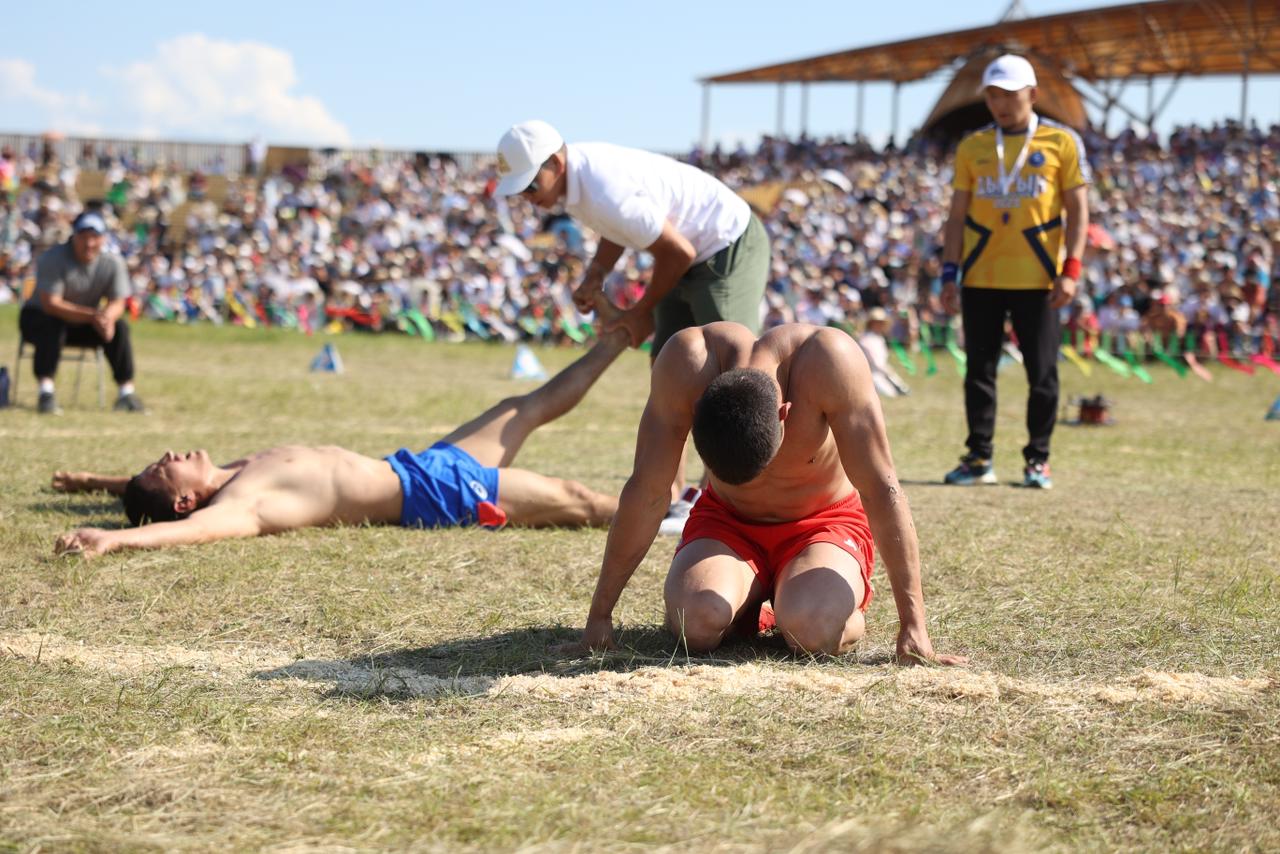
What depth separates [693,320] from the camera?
5750 mm

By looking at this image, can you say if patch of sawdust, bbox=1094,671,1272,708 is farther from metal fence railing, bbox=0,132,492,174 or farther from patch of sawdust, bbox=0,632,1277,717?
metal fence railing, bbox=0,132,492,174

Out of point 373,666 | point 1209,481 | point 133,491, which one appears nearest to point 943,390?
point 1209,481

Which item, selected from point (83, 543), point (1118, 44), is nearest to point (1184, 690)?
point (83, 543)

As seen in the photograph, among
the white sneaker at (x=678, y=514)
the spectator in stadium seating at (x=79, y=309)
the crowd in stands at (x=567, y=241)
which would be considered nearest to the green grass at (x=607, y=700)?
the white sneaker at (x=678, y=514)

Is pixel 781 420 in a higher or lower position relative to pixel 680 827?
higher

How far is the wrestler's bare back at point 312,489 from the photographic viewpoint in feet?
17.2

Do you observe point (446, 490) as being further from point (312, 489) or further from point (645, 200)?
point (645, 200)

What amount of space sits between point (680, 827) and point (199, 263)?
25756 millimetres

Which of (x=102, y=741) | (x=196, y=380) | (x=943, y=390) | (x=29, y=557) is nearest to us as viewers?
(x=102, y=741)

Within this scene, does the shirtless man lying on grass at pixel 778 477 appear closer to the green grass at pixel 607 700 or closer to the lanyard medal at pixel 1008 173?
the green grass at pixel 607 700

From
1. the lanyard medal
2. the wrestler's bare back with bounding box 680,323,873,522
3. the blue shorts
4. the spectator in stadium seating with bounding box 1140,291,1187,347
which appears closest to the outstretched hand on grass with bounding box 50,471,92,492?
the blue shorts

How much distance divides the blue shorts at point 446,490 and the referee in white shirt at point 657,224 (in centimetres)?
78

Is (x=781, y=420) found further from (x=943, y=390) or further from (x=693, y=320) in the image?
(x=943, y=390)

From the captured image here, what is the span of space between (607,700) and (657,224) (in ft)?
8.49
